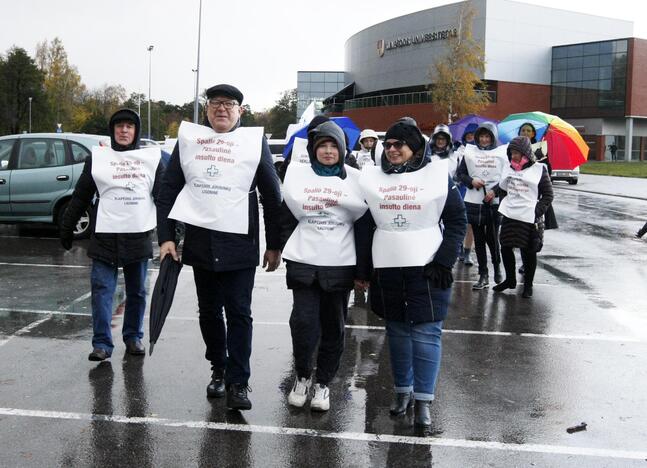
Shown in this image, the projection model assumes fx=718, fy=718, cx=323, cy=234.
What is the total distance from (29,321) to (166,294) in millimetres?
2910

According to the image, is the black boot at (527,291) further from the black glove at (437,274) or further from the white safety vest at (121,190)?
the white safety vest at (121,190)

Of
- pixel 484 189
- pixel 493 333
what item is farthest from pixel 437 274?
pixel 484 189

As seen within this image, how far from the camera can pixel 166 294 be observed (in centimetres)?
450

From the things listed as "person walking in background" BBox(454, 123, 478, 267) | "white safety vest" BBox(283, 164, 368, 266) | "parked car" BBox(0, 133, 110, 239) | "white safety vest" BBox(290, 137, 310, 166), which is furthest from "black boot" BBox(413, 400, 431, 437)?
"parked car" BBox(0, 133, 110, 239)

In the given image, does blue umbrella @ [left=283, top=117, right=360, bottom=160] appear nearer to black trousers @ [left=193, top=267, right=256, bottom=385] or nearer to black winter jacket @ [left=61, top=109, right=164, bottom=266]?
black winter jacket @ [left=61, top=109, right=164, bottom=266]

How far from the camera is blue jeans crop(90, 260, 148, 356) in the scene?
5.58 m

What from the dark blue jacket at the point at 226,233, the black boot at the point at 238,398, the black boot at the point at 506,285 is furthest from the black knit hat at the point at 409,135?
the black boot at the point at 506,285

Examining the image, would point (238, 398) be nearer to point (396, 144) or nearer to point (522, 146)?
point (396, 144)

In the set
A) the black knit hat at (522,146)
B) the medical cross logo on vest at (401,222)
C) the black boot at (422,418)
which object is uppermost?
the black knit hat at (522,146)

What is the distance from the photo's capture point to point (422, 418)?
4.34 m

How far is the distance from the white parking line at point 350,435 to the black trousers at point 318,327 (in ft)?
1.67

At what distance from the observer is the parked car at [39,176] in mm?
12086

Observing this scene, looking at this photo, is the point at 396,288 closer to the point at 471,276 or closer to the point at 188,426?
the point at 188,426

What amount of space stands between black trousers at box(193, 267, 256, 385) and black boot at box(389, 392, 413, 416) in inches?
37.6
